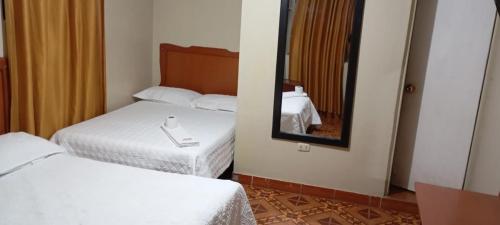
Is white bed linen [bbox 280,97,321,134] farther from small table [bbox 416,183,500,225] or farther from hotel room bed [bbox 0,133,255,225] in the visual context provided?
small table [bbox 416,183,500,225]

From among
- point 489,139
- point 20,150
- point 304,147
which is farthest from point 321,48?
point 20,150

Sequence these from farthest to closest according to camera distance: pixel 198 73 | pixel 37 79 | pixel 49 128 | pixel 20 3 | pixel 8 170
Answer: pixel 198 73, pixel 49 128, pixel 37 79, pixel 20 3, pixel 8 170

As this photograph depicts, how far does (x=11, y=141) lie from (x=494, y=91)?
3.07 metres

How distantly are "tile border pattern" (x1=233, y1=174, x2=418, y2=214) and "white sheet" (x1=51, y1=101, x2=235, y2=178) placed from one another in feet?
0.93

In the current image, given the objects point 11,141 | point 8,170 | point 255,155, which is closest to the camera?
point 8,170

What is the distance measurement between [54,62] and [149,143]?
96 cm

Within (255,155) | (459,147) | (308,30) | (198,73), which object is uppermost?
(308,30)

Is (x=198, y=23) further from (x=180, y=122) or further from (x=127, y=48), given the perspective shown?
(x=180, y=122)

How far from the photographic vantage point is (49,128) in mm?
2982

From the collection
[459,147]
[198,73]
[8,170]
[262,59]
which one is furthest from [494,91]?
[8,170]

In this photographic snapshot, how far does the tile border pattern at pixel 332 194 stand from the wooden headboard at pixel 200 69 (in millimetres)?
1204

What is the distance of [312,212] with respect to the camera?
9.59 feet

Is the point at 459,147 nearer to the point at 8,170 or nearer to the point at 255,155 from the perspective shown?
the point at 255,155

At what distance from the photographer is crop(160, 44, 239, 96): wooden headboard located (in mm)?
4188
